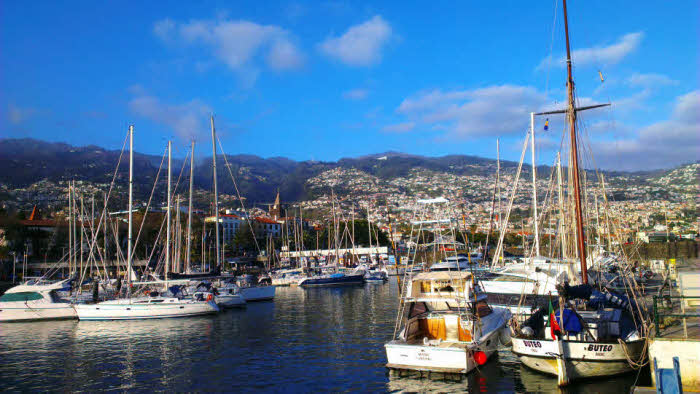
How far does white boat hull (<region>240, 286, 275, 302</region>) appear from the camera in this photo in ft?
138

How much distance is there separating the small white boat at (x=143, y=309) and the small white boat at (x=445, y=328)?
772 inches

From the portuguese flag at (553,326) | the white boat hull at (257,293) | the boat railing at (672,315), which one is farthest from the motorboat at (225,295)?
the boat railing at (672,315)

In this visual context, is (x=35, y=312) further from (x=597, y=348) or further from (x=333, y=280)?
(x=597, y=348)

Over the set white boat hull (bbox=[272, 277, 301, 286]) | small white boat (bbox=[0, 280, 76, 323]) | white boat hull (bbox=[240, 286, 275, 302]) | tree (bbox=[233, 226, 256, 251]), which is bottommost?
white boat hull (bbox=[272, 277, 301, 286])

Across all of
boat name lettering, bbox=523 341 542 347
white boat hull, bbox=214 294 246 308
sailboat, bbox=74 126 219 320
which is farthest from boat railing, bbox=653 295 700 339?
white boat hull, bbox=214 294 246 308

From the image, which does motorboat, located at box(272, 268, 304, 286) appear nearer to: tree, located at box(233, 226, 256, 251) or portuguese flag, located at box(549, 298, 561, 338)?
tree, located at box(233, 226, 256, 251)

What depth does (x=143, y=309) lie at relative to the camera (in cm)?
3177

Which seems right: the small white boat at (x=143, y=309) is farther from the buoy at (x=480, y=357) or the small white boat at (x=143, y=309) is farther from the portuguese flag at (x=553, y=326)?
the portuguese flag at (x=553, y=326)

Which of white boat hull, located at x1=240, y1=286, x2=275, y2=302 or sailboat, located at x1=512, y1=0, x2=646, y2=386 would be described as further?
white boat hull, located at x1=240, y1=286, x2=275, y2=302

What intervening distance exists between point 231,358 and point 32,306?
72.9ft

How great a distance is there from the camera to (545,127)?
24.2 m

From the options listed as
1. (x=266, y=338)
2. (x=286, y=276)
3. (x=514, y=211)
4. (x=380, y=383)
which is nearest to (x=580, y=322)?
(x=380, y=383)

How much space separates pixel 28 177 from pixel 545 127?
622 feet

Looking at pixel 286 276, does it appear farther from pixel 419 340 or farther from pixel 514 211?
pixel 514 211
